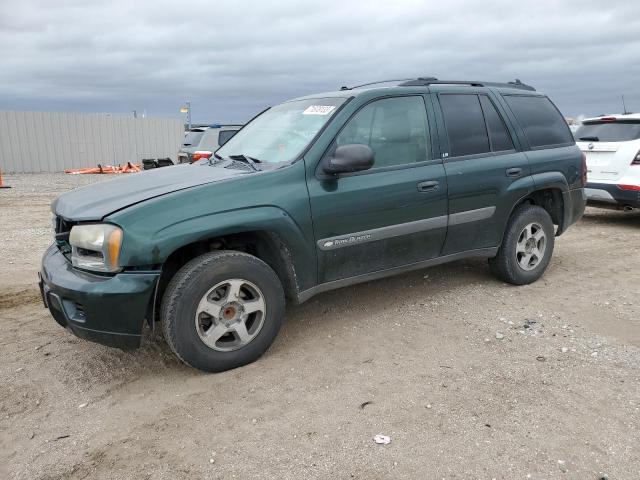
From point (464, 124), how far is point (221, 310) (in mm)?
A: 2624

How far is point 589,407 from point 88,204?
10.6 feet

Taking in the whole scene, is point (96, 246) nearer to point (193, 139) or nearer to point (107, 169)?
point (193, 139)

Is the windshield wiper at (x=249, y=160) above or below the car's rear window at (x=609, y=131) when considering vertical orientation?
below

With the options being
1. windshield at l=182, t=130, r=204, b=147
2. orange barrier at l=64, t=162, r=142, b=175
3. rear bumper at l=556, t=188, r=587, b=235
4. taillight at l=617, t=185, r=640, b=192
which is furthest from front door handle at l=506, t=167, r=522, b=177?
orange barrier at l=64, t=162, r=142, b=175

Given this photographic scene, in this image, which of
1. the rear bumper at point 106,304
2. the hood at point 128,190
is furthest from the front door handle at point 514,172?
the rear bumper at point 106,304

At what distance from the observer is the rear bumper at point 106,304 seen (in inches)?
122

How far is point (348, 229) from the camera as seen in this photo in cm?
384

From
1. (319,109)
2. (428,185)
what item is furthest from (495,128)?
(319,109)

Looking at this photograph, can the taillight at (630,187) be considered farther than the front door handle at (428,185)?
Yes

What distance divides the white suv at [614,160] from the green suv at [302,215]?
3065 mm

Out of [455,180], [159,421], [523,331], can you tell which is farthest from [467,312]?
[159,421]

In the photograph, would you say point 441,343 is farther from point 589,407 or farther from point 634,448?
point 634,448

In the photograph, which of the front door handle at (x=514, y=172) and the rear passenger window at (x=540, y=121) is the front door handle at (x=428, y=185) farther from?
the rear passenger window at (x=540, y=121)

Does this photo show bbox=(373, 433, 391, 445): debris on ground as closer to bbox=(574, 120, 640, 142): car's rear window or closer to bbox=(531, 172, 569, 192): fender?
bbox=(531, 172, 569, 192): fender
